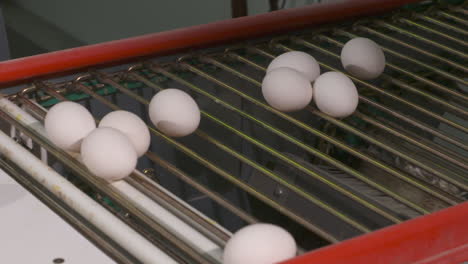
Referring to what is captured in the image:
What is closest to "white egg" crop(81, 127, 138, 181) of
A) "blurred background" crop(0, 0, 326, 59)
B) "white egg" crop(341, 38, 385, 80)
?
"white egg" crop(341, 38, 385, 80)

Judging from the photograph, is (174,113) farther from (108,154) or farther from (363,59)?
(363,59)

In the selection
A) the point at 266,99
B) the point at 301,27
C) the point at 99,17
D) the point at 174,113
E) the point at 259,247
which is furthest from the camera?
the point at 99,17

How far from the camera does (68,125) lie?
968mm

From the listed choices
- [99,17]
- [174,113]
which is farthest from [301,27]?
[99,17]

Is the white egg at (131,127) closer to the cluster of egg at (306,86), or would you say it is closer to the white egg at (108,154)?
the white egg at (108,154)

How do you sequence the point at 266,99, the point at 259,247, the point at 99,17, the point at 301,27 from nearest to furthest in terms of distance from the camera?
the point at 259,247 → the point at 266,99 → the point at 301,27 → the point at 99,17

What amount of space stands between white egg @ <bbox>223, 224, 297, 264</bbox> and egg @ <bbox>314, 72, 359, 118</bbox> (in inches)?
15.8

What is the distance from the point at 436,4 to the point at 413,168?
0.41 metres

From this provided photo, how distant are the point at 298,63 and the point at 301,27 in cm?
17

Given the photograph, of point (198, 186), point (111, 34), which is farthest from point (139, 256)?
point (111, 34)

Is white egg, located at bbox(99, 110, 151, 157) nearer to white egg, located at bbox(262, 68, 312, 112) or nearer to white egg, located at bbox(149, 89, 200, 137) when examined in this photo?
white egg, located at bbox(149, 89, 200, 137)

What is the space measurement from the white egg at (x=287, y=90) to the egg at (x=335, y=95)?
0.02 meters

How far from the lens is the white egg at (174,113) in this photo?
107 cm

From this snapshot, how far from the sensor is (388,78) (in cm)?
128
